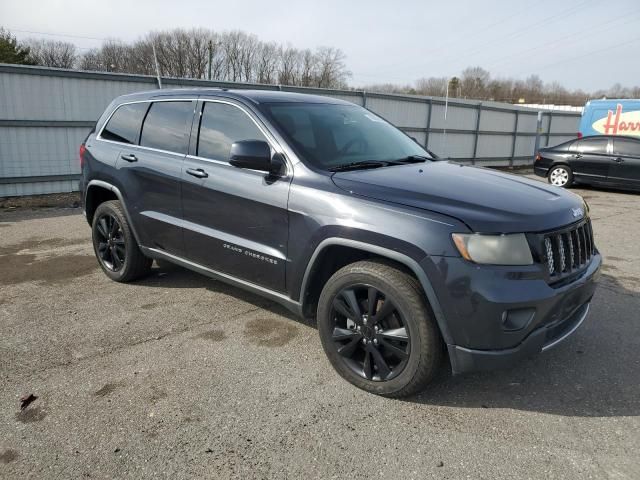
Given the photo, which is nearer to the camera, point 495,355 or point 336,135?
point 495,355

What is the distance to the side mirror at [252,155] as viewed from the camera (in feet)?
10.5

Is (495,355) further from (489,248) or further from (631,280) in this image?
(631,280)

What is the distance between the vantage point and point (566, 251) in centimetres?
286

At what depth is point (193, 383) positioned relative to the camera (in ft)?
10.0

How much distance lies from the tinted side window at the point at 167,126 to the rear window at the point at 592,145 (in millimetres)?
12154

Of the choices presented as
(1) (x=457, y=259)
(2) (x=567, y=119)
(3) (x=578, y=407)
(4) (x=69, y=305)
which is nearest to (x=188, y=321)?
(4) (x=69, y=305)

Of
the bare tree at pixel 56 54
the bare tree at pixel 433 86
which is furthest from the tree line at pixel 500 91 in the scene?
the bare tree at pixel 56 54

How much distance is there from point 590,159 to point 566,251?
1174cm

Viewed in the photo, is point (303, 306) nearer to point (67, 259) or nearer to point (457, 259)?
point (457, 259)

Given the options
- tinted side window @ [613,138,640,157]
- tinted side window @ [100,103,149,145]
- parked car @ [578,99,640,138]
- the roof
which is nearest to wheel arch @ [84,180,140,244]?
tinted side window @ [100,103,149,145]

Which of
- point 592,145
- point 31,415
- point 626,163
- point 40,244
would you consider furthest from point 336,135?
point 592,145

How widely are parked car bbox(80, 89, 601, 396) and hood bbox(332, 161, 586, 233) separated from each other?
12 mm

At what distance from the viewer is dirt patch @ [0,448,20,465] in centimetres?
234

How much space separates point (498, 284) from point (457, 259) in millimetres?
240
